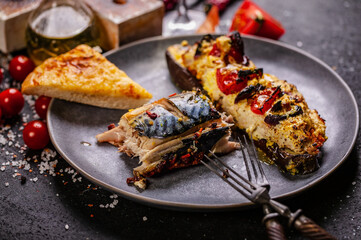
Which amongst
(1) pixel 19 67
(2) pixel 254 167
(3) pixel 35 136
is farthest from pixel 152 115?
(1) pixel 19 67

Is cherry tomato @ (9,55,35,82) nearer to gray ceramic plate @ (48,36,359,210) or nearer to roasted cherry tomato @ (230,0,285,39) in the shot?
gray ceramic plate @ (48,36,359,210)

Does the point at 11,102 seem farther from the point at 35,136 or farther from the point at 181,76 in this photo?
the point at 181,76

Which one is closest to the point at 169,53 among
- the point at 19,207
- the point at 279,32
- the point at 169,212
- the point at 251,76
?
the point at 251,76

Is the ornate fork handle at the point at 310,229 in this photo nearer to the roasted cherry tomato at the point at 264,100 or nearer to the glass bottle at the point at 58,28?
the roasted cherry tomato at the point at 264,100

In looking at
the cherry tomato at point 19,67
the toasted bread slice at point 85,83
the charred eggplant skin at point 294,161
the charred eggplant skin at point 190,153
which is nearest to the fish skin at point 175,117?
the charred eggplant skin at point 190,153

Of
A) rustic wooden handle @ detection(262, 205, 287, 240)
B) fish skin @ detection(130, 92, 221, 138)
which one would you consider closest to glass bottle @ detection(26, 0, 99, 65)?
fish skin @ detection(130, 92, 221, 138)

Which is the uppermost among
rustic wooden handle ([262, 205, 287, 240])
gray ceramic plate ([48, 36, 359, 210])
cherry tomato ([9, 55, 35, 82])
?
rustic wooden handle ([262, 205, 287, 240])

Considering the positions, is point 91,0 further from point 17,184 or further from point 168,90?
point 17,184
